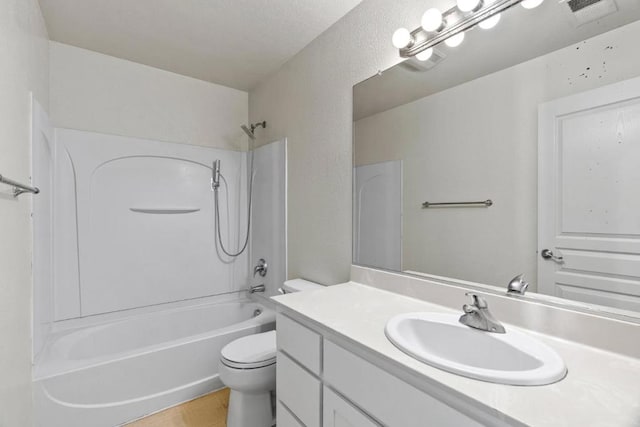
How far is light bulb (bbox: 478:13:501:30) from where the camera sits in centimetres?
117

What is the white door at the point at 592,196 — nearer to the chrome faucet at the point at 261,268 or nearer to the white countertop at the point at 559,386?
the white countertop at the point at 559,386

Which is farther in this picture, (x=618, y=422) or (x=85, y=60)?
(x=85, y=60)

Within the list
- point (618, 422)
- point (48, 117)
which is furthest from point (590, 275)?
point (48, 117)

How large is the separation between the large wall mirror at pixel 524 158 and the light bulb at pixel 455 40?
0.02 meters

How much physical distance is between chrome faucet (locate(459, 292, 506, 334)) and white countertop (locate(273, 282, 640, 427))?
0.43 feet

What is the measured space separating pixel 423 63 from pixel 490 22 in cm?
30

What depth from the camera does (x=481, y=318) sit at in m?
1.01

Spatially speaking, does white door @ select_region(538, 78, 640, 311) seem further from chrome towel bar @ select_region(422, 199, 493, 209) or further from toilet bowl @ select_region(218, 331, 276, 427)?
toilet bowl @ select_region(218, 331, 276, 427)

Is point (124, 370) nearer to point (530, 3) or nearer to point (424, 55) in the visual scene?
point (424, 55)

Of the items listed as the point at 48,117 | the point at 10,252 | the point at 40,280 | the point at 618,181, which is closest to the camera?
the point at 618,181

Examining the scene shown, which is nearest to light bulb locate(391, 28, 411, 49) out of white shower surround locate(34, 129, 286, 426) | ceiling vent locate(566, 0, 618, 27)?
ceiling vent locate(566, 0, 618, 27)

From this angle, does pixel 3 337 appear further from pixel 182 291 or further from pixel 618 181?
pixel 618 181

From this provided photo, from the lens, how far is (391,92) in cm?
156

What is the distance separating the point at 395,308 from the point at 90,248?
7.31 feet
